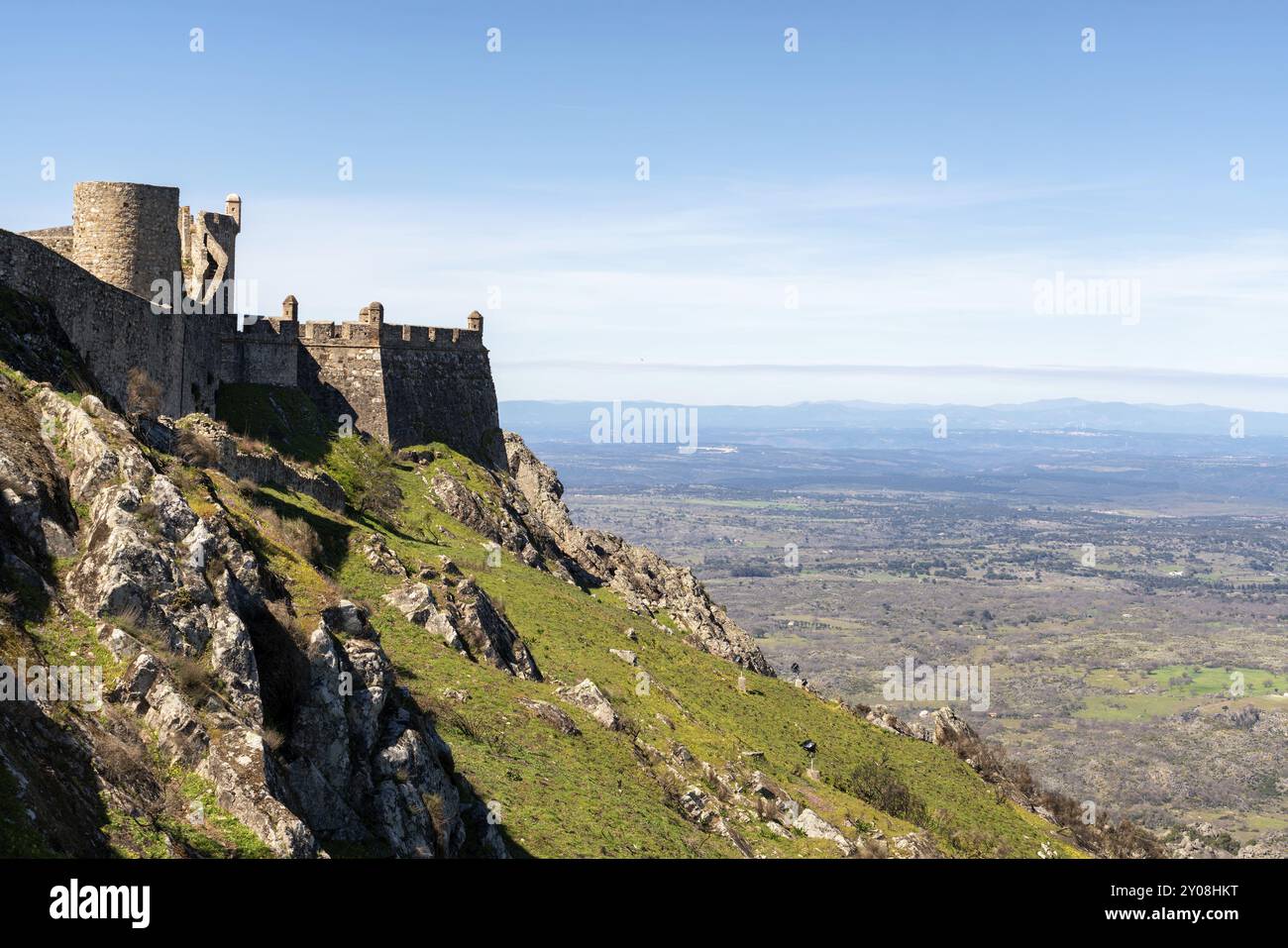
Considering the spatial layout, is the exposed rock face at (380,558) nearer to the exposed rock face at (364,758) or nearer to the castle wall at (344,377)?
the exposed rock face at (364,758)

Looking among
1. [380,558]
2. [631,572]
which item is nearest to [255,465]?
[380,558]

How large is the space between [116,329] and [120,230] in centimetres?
441

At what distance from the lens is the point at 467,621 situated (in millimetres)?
32094

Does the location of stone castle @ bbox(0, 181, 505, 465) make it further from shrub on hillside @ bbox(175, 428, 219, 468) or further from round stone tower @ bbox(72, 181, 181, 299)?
shrub on hillside @ bbox(175, 428, 219, 468)

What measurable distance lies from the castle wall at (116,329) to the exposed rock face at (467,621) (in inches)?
398

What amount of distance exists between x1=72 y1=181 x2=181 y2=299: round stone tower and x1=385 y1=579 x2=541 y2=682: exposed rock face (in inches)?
570

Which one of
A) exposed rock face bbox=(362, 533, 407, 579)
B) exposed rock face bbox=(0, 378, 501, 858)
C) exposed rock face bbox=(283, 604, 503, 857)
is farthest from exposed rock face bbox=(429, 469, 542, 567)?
exposed rock face bbox=(283, 604, 503, 857)

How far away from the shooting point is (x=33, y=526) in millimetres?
16688

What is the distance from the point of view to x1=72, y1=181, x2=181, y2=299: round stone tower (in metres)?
37.8

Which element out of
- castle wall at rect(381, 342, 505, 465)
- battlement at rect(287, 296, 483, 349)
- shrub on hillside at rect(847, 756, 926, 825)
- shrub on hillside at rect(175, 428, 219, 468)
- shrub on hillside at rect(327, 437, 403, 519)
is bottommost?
shrub on hillside at rect(847, 756, 926, 825)

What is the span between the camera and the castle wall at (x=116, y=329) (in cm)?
2948

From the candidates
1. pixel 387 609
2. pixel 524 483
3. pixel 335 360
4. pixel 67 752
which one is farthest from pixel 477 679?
pixel 524 483
